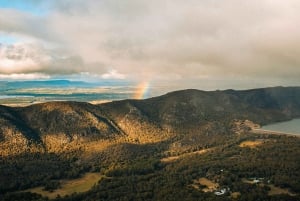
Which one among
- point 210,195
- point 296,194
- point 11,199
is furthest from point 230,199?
point 11,199

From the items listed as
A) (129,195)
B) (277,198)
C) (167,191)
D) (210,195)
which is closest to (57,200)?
(129,195)

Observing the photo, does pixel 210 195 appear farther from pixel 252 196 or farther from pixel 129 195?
pixel 129 195

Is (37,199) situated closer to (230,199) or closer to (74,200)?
(74,200)

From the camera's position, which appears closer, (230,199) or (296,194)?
(230,199)

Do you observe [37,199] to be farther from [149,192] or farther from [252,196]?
[252,196]

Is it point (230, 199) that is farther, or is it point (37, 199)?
point (37, 199)

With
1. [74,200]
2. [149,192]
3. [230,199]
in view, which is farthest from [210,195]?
[74,200]
